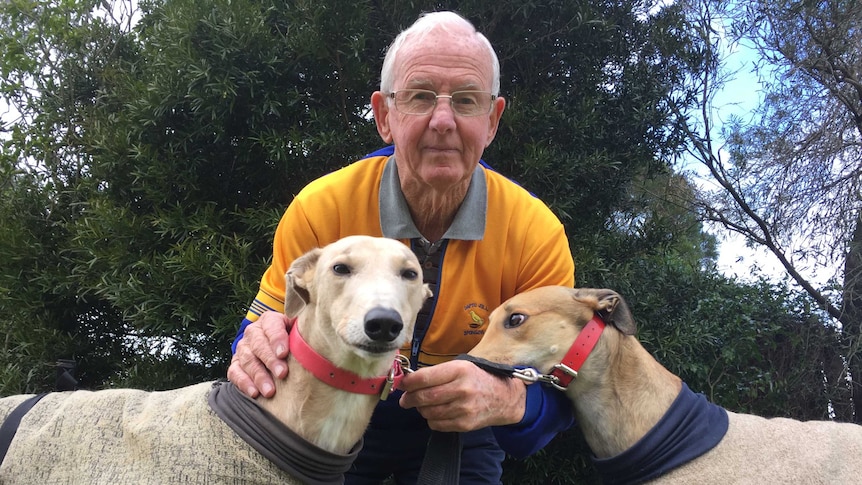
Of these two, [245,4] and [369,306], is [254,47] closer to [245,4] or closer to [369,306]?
[245,4]

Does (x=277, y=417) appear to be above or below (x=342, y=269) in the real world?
below

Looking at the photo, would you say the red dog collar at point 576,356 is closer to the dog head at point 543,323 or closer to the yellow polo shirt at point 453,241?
the dog head at point 543,323

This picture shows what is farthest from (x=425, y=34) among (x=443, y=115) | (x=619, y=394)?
(x=619, y=394)

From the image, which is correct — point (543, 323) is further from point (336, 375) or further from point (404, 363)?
point (336, 375)

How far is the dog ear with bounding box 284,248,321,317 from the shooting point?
6.50 ft

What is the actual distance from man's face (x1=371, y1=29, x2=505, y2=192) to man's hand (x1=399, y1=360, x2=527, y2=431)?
799mm

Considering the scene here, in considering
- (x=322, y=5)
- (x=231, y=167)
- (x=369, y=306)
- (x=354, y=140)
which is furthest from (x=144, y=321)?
(x=369, y=306)

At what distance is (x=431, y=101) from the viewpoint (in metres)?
2.39

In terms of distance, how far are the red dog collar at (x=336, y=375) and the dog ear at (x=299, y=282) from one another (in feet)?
0.46

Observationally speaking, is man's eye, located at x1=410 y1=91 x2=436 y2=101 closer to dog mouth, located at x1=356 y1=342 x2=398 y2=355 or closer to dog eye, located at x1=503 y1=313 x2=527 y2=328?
dog eye, located at x1=503 y1=313 x2=527 y2=328

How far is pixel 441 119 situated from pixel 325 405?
1.17 m

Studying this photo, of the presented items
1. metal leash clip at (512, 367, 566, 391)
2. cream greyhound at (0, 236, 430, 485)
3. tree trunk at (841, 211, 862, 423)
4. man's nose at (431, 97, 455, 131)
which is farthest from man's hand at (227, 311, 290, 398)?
tree trunk at (841, 211, 862, 423)

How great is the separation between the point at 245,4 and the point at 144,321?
217cm

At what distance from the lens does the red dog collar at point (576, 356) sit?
2.28 metres
